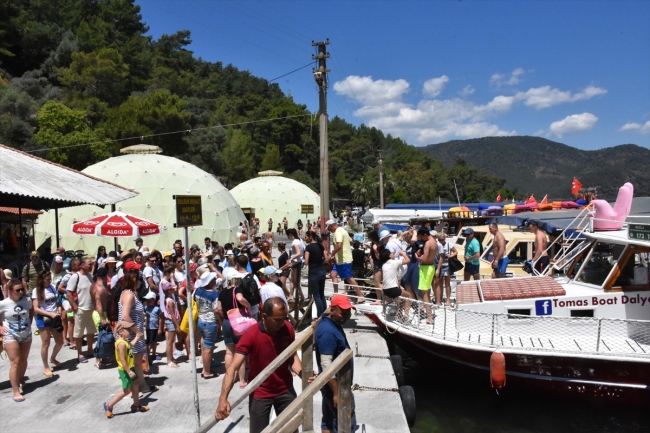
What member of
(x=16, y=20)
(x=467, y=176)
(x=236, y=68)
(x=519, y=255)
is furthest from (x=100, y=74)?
(x=467, y=176)

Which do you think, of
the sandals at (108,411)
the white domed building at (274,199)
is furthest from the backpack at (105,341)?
the white domed building at (274,199)

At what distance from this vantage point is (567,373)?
27.0 ft

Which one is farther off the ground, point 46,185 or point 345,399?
point 46,185

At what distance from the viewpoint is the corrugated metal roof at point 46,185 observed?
1176 cm

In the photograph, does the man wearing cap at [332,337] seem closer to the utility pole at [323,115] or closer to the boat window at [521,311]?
the boat window at [521,311]

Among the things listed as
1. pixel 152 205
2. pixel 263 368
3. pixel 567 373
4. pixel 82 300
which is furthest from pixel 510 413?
pixel 152 205

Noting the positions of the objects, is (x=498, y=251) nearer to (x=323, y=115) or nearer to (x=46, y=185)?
(x=323, y=115)

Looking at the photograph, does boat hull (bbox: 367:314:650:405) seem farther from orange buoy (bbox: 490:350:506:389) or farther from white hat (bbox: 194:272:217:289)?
white hat (bbox: 194:272:217:289)

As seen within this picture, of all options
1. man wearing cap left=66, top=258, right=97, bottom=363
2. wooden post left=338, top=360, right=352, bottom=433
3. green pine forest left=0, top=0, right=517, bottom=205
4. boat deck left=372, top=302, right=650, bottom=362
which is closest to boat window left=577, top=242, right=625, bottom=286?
boat deck left=372, top=302, right=650, bottom=362

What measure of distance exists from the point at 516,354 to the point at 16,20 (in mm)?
60261

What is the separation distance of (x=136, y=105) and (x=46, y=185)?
109ft

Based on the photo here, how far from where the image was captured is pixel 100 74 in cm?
4600

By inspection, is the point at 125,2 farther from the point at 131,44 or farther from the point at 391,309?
the point at 391,309

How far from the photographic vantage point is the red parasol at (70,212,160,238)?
13.6 metres
